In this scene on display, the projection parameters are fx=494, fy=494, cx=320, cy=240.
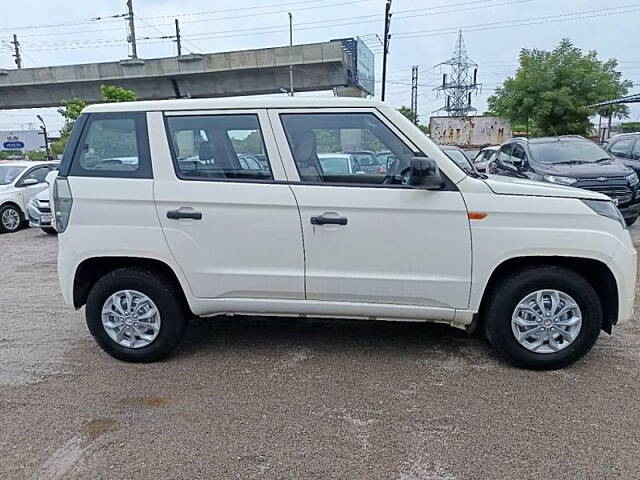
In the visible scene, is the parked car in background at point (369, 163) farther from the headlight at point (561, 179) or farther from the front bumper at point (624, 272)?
the headlight at point (561, 179)

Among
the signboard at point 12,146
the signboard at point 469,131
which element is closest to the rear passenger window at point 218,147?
the signboard at point 469,131

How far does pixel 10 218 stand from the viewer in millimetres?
10844

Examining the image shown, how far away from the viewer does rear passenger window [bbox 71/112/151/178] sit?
3631 mm

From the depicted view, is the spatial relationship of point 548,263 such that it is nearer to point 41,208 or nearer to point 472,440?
point 472,440

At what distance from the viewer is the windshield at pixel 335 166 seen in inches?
140

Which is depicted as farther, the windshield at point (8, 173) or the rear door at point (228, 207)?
the windshield at point (8, 173)

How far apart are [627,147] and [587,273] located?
9725mm

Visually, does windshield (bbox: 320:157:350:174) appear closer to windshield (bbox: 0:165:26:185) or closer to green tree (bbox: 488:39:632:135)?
windshield (bbox: 0:165:26:185)

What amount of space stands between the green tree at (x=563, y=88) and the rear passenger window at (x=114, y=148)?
75.3ft

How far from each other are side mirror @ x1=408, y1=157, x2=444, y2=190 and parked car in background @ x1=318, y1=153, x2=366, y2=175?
439 mm

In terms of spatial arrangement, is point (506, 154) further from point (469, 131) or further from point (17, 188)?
point (469, 131)

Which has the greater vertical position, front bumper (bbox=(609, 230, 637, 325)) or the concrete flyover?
the concrete flyover

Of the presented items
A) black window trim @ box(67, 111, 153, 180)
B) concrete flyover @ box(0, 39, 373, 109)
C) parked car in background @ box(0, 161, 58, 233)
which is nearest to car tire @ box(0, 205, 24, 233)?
parked car in background @ box(0, 161, 58, 233)

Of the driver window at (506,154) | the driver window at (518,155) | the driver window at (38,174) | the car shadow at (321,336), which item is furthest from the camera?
the driver window at (38,174)
